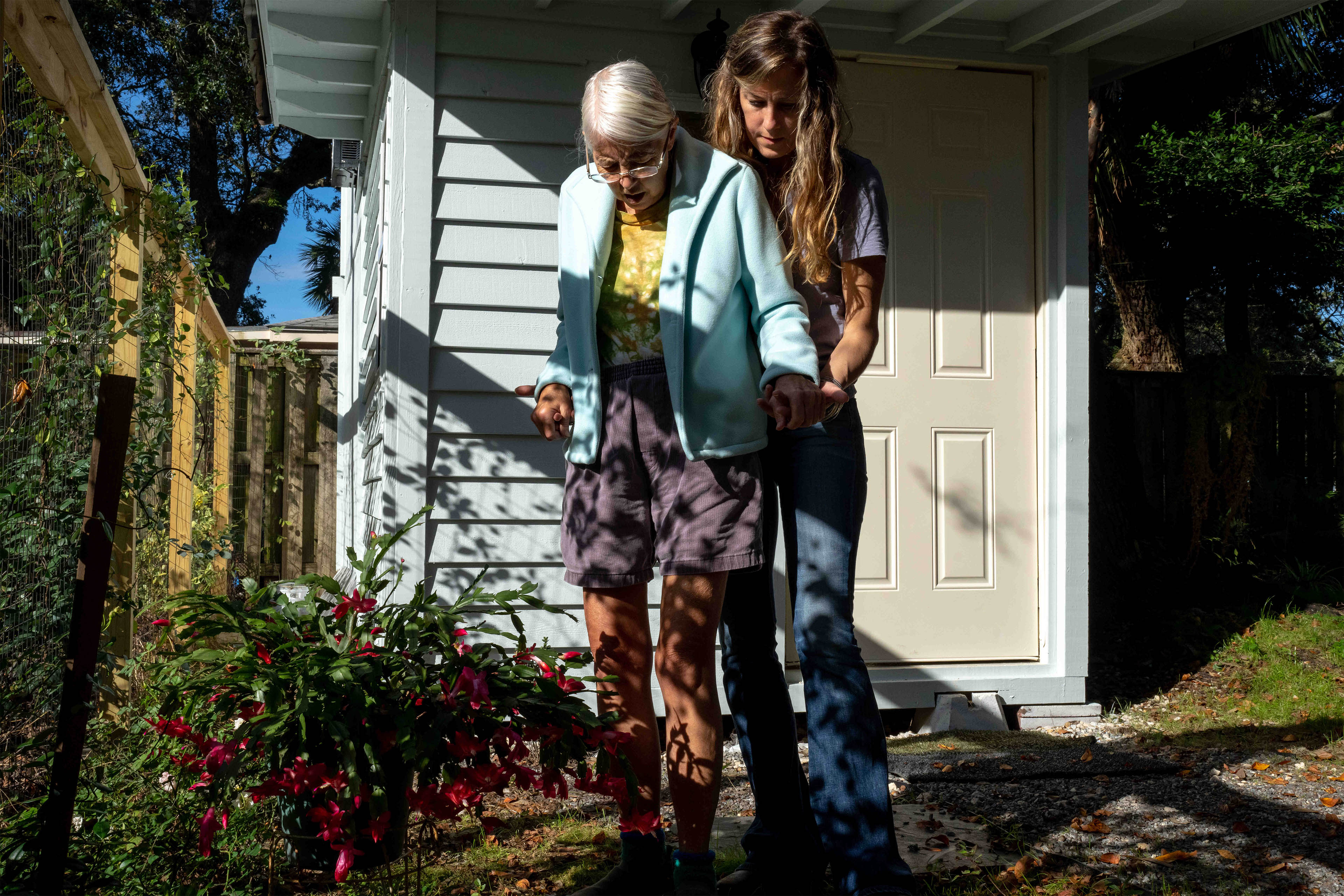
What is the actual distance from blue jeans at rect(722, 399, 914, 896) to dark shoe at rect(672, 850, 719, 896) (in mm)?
219

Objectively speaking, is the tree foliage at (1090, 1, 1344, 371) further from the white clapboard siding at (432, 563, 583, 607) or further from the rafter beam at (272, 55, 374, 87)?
the rafter beam at (272, 55, 374, 87)

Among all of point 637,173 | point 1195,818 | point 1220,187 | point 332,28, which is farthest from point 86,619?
point 1220,187

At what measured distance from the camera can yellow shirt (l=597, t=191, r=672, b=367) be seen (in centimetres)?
189

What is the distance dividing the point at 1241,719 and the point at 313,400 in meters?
6.18

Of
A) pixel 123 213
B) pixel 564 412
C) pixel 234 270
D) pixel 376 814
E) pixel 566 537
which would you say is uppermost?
pixel 234 270

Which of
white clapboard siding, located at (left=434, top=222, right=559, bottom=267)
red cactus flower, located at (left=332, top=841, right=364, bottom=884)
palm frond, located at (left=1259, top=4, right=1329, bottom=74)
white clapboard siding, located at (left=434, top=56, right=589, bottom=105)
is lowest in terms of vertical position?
red cactus flower, located at (left=332, top=841, right=364, bottom=884)

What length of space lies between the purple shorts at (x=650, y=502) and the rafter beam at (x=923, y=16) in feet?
7.68

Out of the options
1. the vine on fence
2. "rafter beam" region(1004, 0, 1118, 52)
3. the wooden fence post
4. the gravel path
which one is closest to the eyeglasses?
the wooden fence post

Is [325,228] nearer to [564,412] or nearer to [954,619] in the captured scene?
[954,619]

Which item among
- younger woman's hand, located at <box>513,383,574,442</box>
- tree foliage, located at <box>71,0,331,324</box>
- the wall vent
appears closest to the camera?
younger woman's hand, located at <box>513,383,574,442</box>

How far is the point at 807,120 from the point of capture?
1976 mm

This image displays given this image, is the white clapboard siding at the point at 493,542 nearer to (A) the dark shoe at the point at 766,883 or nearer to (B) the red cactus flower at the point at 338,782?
(A) the dark shoe at the point at 766,883

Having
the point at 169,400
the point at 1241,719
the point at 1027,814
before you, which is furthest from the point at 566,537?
the point at 1241,719

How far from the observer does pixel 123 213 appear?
331 centimetres
